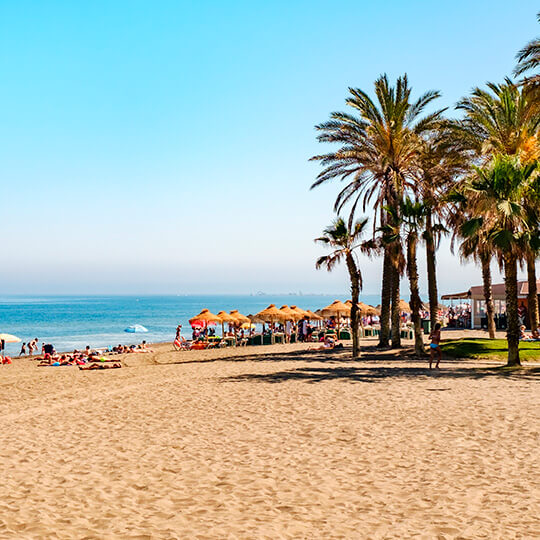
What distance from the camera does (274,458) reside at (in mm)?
8203

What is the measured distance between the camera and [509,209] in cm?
1706

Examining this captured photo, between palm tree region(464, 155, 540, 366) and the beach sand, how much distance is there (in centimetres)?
407

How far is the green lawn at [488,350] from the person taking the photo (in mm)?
21228

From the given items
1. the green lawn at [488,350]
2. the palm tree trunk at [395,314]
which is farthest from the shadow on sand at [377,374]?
the palm tree trunk at [395,314]

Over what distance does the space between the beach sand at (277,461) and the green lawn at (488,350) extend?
6807 mm

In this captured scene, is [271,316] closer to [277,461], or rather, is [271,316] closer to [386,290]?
[386,290]

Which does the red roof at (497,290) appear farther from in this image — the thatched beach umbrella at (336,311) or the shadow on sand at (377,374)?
the shadow on sand at (377,374)

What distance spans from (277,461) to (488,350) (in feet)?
57.1

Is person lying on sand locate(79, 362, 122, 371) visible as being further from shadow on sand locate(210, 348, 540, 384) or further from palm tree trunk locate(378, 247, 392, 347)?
palm tree trunk locate(378, 247, 392, 347)

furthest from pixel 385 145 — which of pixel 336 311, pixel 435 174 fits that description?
pixel 336 311


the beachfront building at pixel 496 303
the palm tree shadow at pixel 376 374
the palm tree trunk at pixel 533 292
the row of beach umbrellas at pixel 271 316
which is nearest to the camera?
the palm tree shadow at pixel 376 374

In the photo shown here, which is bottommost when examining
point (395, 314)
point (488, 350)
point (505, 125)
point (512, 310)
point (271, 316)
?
point (488, 350)

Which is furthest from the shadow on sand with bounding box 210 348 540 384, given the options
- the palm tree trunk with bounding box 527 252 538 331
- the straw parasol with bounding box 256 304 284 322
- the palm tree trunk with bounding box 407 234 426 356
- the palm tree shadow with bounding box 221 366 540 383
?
the straw parasol with bounding box 256 304 284 322

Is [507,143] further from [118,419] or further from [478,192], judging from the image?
[118,419]
